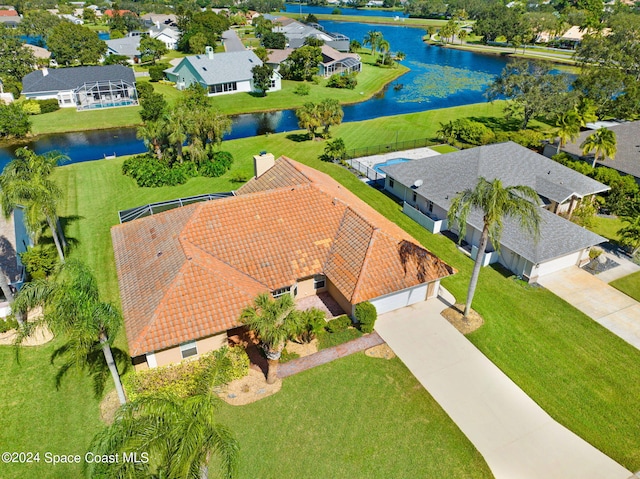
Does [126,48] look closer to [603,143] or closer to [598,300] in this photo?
[603,143]

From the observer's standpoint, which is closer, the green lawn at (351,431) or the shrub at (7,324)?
the green lawn at (351,431)

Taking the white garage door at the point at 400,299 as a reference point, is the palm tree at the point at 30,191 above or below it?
above

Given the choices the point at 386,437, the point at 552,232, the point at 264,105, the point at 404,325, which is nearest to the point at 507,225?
the point at 552,232

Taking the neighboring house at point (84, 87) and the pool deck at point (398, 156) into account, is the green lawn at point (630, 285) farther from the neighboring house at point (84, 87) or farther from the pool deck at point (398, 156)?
the neighboring house at point (84, 87)

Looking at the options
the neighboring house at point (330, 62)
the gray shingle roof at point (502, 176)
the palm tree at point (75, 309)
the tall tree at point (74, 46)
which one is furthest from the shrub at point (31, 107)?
the palm tree at point (75, 309)

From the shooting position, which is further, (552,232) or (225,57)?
(225,57)

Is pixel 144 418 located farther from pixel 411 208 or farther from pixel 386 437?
pixel 411 208
